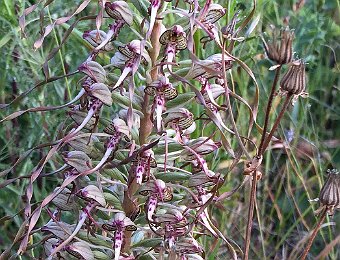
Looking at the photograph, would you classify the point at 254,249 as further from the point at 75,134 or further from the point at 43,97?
the point at 75,134

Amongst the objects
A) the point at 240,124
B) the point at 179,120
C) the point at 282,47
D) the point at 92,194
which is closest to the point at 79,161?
the point at 92,194

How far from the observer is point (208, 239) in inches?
83.4

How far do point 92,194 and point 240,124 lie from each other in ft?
3.60

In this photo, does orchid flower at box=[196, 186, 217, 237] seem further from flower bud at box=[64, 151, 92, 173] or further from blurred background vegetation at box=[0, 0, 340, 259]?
blurred background vegetation at box=[0, 0, 340, 259]

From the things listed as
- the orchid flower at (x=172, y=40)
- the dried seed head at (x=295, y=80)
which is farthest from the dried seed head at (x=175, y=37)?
the dried seed head at (x=295, y=80)

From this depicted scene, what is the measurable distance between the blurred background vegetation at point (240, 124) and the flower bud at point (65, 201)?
2.20 ft

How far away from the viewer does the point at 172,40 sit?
130 centimetres

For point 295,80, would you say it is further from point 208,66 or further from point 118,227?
point 118,227

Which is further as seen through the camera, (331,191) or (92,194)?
(331,191)

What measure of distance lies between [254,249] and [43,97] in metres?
0.81

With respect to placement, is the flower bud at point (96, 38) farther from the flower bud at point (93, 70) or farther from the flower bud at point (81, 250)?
the flower bud at point (81, 250)

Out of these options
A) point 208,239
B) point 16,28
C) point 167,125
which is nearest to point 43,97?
point 16,28

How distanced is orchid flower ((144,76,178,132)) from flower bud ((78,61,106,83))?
9 cm

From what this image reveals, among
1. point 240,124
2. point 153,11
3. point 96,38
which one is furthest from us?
point 240,124
